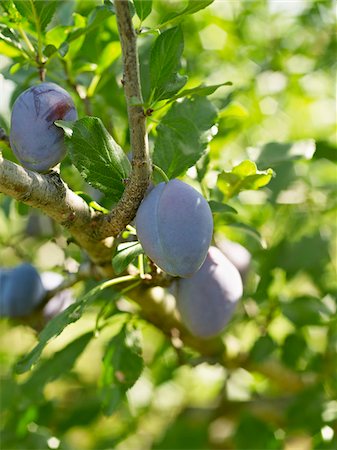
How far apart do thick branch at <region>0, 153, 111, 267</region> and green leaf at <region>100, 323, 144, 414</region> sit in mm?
211

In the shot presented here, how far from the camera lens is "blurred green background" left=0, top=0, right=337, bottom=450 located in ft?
3.02

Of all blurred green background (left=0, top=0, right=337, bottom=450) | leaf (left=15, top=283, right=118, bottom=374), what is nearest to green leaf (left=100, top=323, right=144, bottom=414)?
blurred green background (left=0, top=0, right=337, bottom=450)

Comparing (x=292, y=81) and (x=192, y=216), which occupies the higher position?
(x=192, y=216)

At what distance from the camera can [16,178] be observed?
1.76 feet

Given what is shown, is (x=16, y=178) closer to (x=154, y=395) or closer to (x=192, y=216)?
(x=192, y=216)

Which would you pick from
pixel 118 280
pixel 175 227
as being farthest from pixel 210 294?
pixel 175 227

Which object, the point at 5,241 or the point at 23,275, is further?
the point at 5,241

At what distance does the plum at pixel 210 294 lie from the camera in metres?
0.79

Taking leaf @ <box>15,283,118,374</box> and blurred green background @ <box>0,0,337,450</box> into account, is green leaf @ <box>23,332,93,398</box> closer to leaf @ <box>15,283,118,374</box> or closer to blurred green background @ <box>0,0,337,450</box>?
blurred green background @ <box>0,0,337,450</box>

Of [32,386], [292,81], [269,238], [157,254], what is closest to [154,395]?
[269,238]

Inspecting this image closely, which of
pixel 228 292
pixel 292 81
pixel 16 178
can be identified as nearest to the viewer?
pixel 16 178

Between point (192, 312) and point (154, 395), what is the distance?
0.74m

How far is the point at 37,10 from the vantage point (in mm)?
706

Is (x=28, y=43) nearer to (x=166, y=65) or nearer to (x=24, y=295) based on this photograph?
(x=166, y=65)
